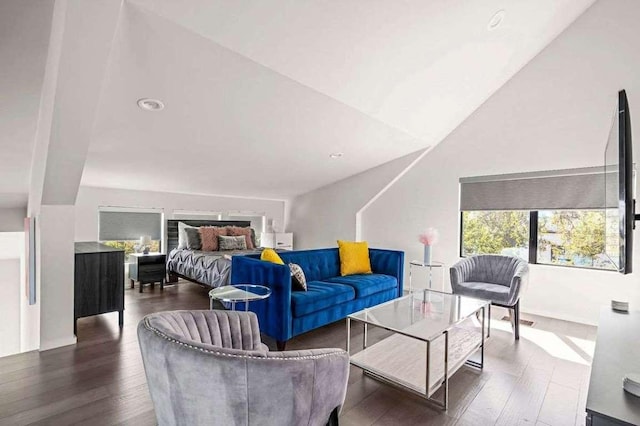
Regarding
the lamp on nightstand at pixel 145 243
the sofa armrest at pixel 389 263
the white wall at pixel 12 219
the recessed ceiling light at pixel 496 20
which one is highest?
the recessed ceiling light at pixel 496 20

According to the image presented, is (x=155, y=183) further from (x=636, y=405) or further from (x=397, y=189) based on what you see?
(x=636, y=405)

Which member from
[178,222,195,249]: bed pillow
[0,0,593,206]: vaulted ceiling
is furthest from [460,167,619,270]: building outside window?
[178,222,195,249]: bed pillow

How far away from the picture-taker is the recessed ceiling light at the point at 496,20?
9.40 ft

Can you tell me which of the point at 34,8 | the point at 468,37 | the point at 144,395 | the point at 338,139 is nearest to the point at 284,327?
the point at 144,395

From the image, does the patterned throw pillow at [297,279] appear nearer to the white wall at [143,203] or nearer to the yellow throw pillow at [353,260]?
the yellow throw pillow at [353,260]

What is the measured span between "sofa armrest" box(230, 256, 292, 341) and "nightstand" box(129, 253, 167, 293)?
2.50 m

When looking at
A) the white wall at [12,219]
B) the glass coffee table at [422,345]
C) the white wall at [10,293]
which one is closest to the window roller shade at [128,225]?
the white wall at [12,219]

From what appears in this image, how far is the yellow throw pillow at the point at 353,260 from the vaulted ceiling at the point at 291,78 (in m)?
1.35

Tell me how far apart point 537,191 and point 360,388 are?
3.53 metres

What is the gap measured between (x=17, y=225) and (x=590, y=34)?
25.8ft

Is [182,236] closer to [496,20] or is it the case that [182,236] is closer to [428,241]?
[428,241]

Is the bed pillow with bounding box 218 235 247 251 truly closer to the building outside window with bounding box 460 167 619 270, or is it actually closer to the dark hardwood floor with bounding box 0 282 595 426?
the dark hardwood floor with bounding box 0 282 595 426

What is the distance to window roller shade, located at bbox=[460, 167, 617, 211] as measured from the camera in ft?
12.5

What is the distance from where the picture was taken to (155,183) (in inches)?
192
